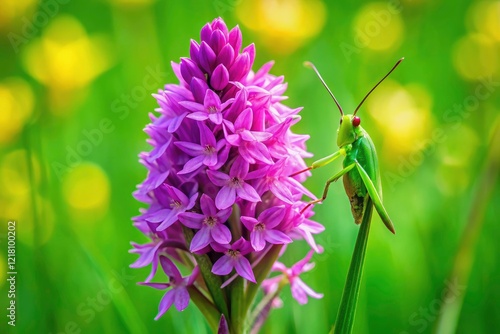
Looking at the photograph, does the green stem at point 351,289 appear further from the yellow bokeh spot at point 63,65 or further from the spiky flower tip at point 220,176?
the yellow bokeh spot at point 63,65

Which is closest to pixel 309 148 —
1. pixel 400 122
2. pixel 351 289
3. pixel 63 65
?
pixel 400 122

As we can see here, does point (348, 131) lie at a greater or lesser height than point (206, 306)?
greater

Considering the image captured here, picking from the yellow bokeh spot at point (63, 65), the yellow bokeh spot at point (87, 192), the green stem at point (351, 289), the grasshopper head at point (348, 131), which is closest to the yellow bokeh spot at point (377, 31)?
the yellow bokeh spot at point (63, 65)

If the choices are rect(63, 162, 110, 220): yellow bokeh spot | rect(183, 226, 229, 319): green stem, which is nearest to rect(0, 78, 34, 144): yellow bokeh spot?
rect(63, 162, 110, 220): yellow bokeh spot

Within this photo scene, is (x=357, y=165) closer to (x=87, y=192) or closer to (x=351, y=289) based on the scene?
(x=351, y=289)

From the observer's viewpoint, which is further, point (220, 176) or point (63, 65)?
Answer: point (63, 65)

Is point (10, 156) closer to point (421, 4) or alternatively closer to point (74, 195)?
point (74, 195)
